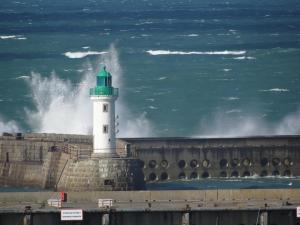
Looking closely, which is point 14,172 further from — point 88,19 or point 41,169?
point 88,19

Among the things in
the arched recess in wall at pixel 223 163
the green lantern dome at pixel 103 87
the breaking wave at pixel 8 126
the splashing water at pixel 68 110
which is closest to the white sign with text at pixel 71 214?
the green lantern dome at pixel 103 87

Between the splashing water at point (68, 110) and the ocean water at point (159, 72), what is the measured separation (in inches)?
4.9

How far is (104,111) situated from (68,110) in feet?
119

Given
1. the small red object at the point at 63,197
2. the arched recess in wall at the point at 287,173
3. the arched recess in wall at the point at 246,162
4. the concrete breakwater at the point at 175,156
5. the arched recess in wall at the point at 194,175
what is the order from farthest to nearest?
the arched recess in wall at the point at 287,173, the arched recess in wall at the point at 246,162, the arched recess in wall at the point at 194,175, the concrete breakwater at the point at 175,156, the small red object at the point at 63,197

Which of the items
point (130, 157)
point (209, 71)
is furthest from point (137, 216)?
point (209, 71)

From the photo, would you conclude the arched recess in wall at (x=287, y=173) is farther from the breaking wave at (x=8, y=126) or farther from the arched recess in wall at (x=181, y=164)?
the breaking wave at (x=8, y=126)

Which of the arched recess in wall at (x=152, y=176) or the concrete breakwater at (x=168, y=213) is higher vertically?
the arched recess in wall at (x=152, y=176)

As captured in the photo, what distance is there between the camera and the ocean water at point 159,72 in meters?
126

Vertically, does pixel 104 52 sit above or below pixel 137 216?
above

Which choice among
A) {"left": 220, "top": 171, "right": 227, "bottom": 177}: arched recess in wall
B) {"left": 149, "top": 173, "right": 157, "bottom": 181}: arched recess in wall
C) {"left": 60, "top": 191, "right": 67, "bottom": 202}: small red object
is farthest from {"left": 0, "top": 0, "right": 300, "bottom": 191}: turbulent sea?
{"left": 60, "top": 191, "right": 67, "bottom": 202}: small red object

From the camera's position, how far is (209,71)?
152125mm

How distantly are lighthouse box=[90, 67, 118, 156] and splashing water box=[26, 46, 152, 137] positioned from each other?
87.1 feet

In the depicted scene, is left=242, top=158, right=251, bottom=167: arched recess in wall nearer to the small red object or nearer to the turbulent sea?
the turbulent sea

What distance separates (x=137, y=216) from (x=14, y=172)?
81.6 feet
